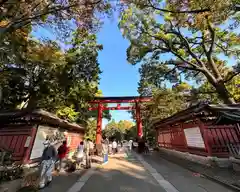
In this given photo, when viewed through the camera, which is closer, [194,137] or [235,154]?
[235,154]

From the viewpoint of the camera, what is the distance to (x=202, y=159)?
8938 millimetres

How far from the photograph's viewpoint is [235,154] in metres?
7.59

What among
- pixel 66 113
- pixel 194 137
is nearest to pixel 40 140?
pixel 66 113

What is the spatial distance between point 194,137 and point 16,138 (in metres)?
9.54

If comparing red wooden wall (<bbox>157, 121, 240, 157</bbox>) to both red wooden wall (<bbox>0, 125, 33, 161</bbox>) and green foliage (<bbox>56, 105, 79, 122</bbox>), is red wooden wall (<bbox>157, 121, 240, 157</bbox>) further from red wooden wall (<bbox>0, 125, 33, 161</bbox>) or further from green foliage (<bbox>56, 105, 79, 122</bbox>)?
green foliage (<bbox>56, 105, 79, 122</bbox>)

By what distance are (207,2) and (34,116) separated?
917cm

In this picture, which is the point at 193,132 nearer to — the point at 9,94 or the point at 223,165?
the point at 223,165

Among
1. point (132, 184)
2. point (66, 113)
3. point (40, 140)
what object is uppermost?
point (66, 113)

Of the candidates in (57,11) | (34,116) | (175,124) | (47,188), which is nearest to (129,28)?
(57,11)

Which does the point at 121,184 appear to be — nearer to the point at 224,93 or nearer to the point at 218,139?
the point at 218,139

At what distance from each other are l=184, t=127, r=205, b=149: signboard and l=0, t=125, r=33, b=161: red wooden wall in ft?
28.6

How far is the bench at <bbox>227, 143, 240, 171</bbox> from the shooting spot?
7164 mm

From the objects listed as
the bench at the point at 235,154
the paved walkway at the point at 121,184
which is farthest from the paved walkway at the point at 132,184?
the bench at the point at 235,154

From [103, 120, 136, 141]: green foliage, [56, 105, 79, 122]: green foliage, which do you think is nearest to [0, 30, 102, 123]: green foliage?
[56, 105, 79, 122]: green foliage
